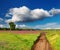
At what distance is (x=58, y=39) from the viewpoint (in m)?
7.10

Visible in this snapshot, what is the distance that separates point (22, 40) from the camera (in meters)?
6.98

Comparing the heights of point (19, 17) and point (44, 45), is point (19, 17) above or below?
above

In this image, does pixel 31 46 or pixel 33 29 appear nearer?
Answer: pixel 31 46

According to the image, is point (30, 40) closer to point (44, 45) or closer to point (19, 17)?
point (44, 45)

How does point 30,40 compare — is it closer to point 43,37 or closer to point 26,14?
point 43,37

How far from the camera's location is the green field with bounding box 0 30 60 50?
6719mm

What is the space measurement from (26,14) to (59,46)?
5.92 feet

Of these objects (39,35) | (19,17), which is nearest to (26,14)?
(19,17)

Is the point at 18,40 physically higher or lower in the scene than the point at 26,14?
lower

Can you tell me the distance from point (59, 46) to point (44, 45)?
0.55m

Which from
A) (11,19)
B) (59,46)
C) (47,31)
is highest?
(11,19)

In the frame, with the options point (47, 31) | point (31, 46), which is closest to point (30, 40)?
point (31, 46)

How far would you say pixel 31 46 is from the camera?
671 cm

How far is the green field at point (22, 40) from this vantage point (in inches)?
265
